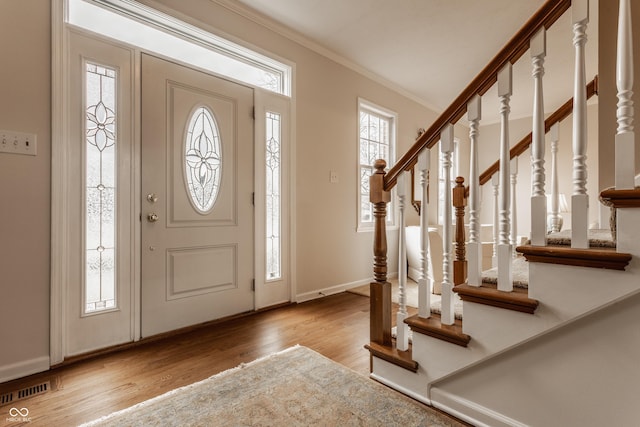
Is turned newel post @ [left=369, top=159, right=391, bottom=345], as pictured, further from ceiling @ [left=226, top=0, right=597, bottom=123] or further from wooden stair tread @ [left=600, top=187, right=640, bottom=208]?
ceiling @ [left=226, top=0, right=597, bottom=123]

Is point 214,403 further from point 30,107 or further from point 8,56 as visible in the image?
point 8,56

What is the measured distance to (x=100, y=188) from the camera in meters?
2.09

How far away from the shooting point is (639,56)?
5.04ft

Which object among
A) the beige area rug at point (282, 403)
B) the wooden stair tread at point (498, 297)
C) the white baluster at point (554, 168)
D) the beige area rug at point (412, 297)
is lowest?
the beige area rug at point (282, 403)

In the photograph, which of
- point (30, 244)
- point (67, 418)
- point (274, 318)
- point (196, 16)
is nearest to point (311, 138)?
point (196, 16)

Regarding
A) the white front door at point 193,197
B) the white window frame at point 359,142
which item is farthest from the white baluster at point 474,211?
the white window frame at point 359,142

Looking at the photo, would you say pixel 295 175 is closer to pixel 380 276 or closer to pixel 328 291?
pixel 328 291

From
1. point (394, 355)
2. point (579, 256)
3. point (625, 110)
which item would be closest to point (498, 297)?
point (579, 256)

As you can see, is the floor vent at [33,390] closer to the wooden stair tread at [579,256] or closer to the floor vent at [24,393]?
the floor vent at [24,393]

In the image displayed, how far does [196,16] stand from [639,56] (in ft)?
9.13

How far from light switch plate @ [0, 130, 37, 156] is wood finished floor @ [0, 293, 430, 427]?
4.18 ft

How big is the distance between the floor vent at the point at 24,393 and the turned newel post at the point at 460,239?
263cm

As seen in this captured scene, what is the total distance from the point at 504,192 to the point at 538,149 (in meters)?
0.19

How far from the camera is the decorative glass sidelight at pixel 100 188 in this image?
2047 millimetres
